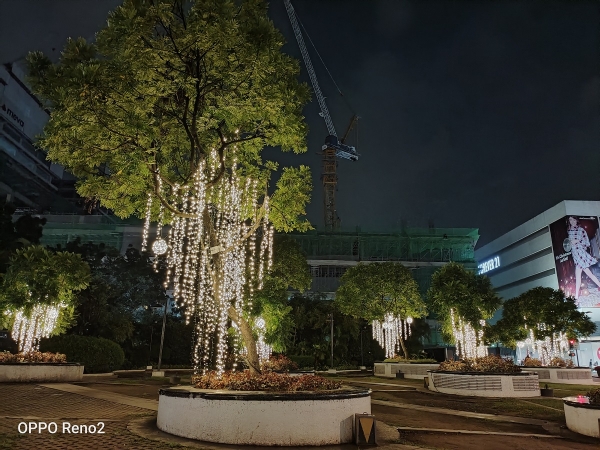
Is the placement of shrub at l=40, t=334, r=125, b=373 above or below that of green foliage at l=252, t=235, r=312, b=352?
below

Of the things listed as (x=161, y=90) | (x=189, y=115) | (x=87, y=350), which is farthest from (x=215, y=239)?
(x=87, y=350)

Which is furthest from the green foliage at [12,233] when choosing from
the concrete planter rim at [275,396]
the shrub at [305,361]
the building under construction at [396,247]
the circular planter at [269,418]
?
the building under construction at [396,247]

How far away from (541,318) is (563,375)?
6561mm

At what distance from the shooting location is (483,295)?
1355 inches

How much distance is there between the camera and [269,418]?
28.5 feet

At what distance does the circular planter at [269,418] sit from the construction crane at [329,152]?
86.2m

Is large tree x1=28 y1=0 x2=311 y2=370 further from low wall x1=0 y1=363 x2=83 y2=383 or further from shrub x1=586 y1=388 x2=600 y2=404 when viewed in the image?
low wall x1=0 y1=363 x2=83 y2=383

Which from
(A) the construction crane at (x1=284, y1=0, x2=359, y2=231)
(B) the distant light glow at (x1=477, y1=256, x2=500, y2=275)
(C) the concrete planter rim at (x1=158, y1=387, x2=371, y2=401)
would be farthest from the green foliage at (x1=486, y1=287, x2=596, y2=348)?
(A) the construction crane at (x1=284, y1=0, x2=359, y2=231)

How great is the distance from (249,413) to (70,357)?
24.0 meters

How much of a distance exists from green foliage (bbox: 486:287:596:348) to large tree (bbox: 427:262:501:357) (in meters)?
4.24

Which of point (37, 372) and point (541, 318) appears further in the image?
point (541, 318)

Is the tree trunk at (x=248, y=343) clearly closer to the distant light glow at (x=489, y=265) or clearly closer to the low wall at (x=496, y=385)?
the low wall at (x=496, y=385)

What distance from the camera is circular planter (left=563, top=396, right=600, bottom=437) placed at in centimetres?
1049

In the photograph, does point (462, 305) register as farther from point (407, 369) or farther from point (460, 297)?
point (407, 369)
